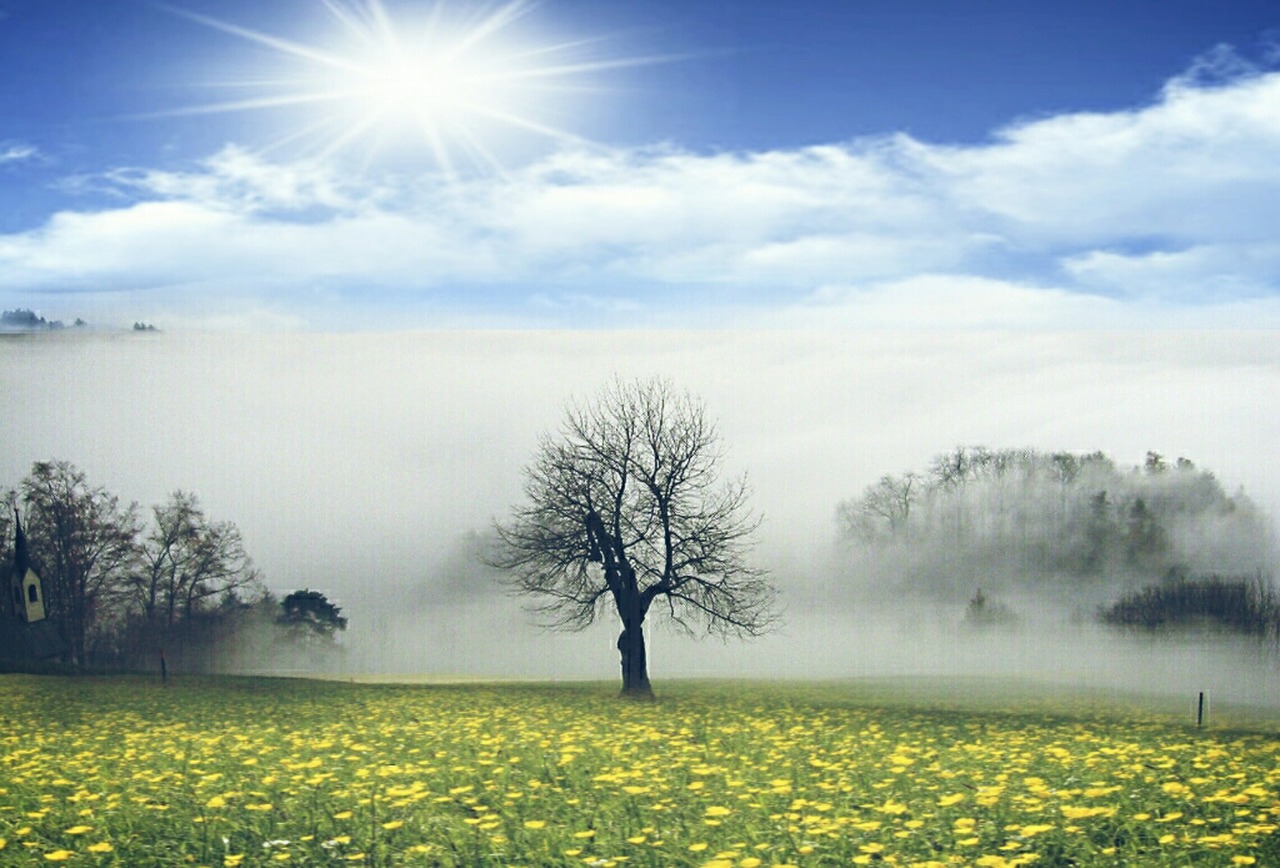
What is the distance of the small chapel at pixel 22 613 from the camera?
48625 mm

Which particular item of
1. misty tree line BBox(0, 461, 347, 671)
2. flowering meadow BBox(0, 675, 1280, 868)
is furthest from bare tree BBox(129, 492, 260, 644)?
flowering meadow BBox(0, 675, 1280, 868)

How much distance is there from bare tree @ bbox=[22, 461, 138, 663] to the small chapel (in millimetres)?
1752

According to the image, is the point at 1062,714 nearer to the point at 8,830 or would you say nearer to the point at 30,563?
the point at 8,830

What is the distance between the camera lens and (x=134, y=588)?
4709 centimetres

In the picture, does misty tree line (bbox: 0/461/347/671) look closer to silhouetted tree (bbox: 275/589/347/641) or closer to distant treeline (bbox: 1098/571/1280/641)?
silhouetted tree (bbox: 275/589/347/641)

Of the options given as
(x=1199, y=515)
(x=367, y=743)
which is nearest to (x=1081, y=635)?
(x=1199, y=515)

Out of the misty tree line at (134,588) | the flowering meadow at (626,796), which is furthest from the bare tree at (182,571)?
the flowering meadow at (626,796)

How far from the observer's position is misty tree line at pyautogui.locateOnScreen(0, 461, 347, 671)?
151 feet

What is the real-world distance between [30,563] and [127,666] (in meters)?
9.36

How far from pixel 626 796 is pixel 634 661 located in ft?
70.5

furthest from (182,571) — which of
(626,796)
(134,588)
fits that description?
(626,796)

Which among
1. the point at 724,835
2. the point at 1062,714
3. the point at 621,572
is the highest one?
the point at 621,572

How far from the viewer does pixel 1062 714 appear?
3038 cm

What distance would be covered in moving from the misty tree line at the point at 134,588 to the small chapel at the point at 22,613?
1586mm
